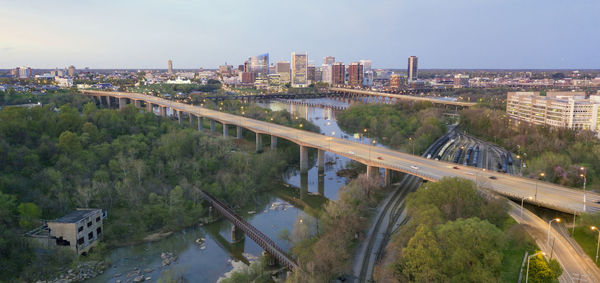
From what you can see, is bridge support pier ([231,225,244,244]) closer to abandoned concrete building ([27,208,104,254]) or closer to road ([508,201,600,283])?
abandoned concrete building ([27,208,104,254])

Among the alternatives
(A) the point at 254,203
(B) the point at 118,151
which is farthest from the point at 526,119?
(B) the point at 118,151

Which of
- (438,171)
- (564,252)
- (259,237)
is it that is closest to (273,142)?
(438,171)

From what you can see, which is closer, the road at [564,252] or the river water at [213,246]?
the road at [564,252]

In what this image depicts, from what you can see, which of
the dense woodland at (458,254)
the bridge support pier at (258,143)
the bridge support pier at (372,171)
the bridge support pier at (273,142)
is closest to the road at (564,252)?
the dense woodland at (458,254)

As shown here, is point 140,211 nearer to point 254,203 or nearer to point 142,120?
point 254,203

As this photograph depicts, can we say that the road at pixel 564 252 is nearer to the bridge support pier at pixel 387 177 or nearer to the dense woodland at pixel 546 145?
the dense woodland at pixel 546 145

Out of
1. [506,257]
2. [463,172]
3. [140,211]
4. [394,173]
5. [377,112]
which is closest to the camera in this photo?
[506,257]

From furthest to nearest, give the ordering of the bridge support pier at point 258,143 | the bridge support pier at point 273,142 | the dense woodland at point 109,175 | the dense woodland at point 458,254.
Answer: the bridge support pier at point 258,143 < the bridge support pier at point 273,142 < the dense woodland at point 109,175 < the dense woodland at point 458,254
